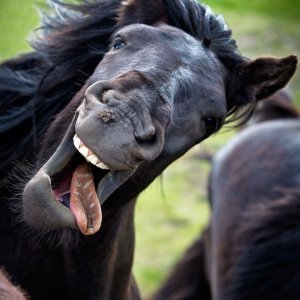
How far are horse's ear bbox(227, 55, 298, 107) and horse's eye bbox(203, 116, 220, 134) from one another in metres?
0.23

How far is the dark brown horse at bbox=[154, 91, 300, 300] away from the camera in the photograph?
4387 mm

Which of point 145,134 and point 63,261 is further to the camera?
point 63,261

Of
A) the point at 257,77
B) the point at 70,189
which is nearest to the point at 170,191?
the point at 257,77

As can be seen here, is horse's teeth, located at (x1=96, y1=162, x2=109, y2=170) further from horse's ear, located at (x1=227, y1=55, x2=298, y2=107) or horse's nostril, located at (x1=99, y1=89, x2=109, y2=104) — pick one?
horse's ear, located at (x1=227, y1=55, x2=298, y2=107)

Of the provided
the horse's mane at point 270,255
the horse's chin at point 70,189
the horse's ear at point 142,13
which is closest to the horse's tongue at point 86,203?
the horse's chin at point 70,189

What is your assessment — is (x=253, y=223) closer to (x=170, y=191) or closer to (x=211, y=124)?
(x=211, y=124)

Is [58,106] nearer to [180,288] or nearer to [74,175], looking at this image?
[74,175]

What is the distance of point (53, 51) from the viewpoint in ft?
9.95

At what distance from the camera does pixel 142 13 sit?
2893 millimetres

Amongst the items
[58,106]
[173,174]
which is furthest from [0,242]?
[173,174]

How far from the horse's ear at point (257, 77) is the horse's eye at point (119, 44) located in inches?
16.8

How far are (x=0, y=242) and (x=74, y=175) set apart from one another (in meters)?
0.66

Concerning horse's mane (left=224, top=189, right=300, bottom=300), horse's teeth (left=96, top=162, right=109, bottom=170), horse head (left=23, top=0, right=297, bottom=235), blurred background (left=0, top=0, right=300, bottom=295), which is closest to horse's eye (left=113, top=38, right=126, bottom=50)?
horse head (left=23, top=0, right=297, bottom=235)

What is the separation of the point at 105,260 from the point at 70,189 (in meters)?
0.65
